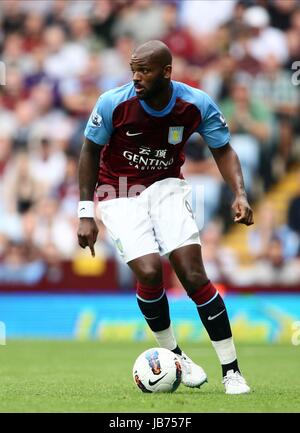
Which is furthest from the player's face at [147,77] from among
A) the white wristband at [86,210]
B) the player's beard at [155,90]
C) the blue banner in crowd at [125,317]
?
the blue banner in crowd at [125,317]

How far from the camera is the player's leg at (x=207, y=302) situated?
24.7ft

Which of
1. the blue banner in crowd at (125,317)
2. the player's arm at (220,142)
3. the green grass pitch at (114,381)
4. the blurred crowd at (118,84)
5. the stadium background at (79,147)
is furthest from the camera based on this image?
the blurred crowd at (118,84)

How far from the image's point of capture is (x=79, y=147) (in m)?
17.2

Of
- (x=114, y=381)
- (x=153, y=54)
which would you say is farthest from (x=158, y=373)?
(x=153, y=54)

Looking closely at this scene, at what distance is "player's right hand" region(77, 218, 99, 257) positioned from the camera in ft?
25.0

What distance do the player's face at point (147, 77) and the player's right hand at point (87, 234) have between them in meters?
1.01

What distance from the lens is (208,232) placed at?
15906 millimetres

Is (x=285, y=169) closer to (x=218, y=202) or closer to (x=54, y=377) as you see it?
(x=218, y=202)

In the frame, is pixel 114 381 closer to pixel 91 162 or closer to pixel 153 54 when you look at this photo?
pixel 91 162

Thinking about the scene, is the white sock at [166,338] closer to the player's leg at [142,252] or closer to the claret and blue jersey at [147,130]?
the player's leg at [142,252]

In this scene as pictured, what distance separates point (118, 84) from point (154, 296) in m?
10.6

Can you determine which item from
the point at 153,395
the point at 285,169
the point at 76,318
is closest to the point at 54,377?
the point at 153,395

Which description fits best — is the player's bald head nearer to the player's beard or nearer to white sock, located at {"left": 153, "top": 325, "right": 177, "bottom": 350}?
the player's beard

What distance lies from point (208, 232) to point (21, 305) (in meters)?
3.03
